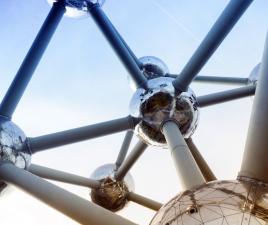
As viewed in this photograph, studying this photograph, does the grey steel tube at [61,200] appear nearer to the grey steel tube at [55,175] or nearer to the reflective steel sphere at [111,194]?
the grey steel tube at [55,175]

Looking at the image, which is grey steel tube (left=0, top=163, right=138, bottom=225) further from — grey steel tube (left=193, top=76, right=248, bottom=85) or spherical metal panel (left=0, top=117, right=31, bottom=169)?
grey steel tube (left=193, top=76, right=248, bottom=85)

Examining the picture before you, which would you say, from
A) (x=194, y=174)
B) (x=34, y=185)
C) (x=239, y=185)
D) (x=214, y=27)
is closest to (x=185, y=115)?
(x=214, y=27)

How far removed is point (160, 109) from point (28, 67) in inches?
61.7

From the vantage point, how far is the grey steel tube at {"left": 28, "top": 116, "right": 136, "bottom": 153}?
4289mm

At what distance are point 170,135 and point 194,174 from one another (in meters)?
1.00

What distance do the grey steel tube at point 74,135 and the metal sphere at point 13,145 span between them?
3.8 inches

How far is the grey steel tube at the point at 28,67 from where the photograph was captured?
4.13 metres

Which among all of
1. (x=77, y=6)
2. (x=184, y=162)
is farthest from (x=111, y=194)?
(x=184, y=162)

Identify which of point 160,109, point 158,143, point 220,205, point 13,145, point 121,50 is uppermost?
point 121,50

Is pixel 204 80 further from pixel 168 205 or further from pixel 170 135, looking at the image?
pixel 168 205

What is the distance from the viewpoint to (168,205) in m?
2.46

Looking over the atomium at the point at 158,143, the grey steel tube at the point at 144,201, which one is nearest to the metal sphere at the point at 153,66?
the atomium at the point at 158,143

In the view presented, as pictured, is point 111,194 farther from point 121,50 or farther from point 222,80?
point 121,50

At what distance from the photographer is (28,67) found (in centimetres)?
436
